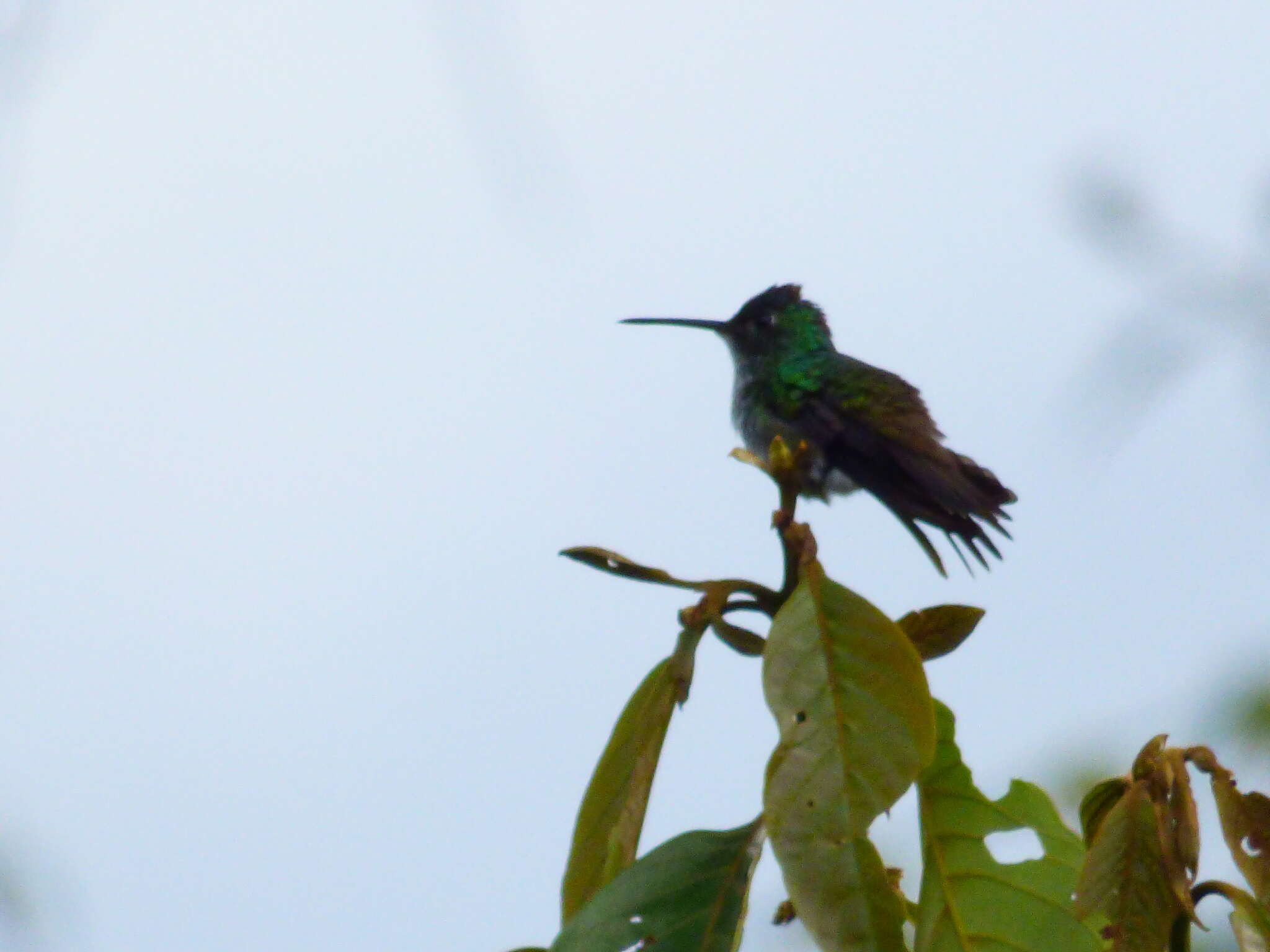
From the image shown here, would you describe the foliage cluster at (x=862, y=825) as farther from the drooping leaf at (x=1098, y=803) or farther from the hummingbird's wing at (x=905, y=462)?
the hummingbird's wing at (x=905, y=462)

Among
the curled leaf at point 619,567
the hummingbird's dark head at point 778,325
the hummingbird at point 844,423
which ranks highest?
the hummingbird's dark head at point 778,325

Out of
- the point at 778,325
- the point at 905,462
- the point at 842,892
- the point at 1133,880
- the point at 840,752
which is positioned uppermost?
the point at 778,325

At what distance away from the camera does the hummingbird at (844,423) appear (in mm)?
4348

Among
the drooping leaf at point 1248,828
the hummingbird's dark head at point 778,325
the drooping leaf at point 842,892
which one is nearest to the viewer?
the drooping leaf at point 842,892

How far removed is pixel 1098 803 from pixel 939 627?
272mm

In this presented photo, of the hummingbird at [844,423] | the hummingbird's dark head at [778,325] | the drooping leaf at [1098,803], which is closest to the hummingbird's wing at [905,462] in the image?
the hummingbird at [844,423]

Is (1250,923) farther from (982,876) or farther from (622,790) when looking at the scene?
(622,790)

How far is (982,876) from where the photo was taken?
166 cm

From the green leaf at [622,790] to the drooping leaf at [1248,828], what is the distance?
63cm

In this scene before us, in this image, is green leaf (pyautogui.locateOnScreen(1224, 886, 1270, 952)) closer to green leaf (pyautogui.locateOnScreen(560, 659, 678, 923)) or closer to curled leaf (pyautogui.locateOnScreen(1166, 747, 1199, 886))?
curled leaf (pyautogui.locateOnScreen(1166, 747, 1199, 886))

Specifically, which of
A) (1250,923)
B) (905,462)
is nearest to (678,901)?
(1250,923)

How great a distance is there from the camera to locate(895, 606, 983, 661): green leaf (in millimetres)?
1741

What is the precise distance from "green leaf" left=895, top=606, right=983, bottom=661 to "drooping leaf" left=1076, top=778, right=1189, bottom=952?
0.25 m

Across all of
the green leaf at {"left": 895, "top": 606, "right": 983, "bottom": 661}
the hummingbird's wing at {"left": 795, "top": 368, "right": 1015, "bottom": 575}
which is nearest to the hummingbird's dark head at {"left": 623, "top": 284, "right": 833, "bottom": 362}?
the hummingbird's wing at {"left": 795, "top": 368, "right": 1015, "bottom": 575}
